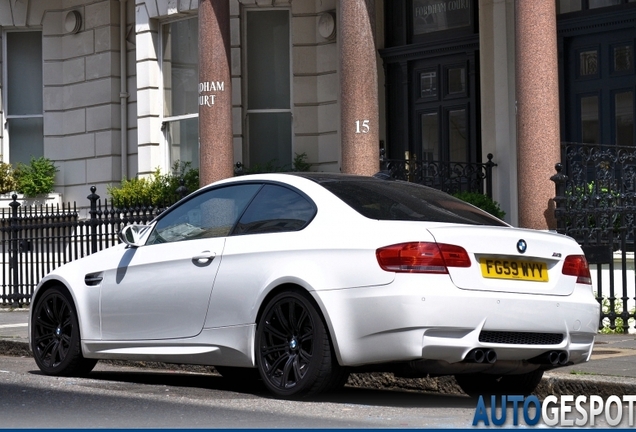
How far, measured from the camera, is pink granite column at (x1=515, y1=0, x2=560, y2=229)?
1284 centimetres

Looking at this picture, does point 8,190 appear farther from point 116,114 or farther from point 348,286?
point 348,286

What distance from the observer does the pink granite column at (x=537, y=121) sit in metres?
12.8

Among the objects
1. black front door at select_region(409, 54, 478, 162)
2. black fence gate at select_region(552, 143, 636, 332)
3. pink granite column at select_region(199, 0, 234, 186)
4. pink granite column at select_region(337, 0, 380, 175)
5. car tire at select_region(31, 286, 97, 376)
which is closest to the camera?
car tire at select_region(31, 286, 97, 376)

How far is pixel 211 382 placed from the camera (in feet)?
30.9

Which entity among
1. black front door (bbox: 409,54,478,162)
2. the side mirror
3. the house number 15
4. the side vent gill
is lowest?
the side vent gill

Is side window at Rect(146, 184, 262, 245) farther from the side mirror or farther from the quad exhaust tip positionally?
the quad exhaust tip

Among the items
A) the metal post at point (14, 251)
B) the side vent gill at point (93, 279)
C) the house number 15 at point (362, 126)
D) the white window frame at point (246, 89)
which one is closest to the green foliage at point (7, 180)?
the metal post at point (14, 251)

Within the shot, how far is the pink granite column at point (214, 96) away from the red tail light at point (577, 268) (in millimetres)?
8964

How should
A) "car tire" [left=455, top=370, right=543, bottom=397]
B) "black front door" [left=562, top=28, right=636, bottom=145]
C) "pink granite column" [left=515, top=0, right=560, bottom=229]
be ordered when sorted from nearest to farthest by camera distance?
"car tire" [left=455, top=370, right=543, bottom=397] → "pink granite column" [left=515, top=0, right=560, bottom=229] → "black front door" [left=562, top=28, right=636, bottom=145]

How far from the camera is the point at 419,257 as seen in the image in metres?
7.30

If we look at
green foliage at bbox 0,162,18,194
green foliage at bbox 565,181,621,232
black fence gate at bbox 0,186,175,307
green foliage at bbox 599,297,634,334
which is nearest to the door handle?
green foliage at bbox 565,181,621,232

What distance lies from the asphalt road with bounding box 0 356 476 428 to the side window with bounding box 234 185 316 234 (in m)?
1.12

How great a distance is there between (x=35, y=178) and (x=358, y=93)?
29.4 ft

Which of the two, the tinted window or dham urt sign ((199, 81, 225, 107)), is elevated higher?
dham urt sign ((199, 81, 225, 107))
